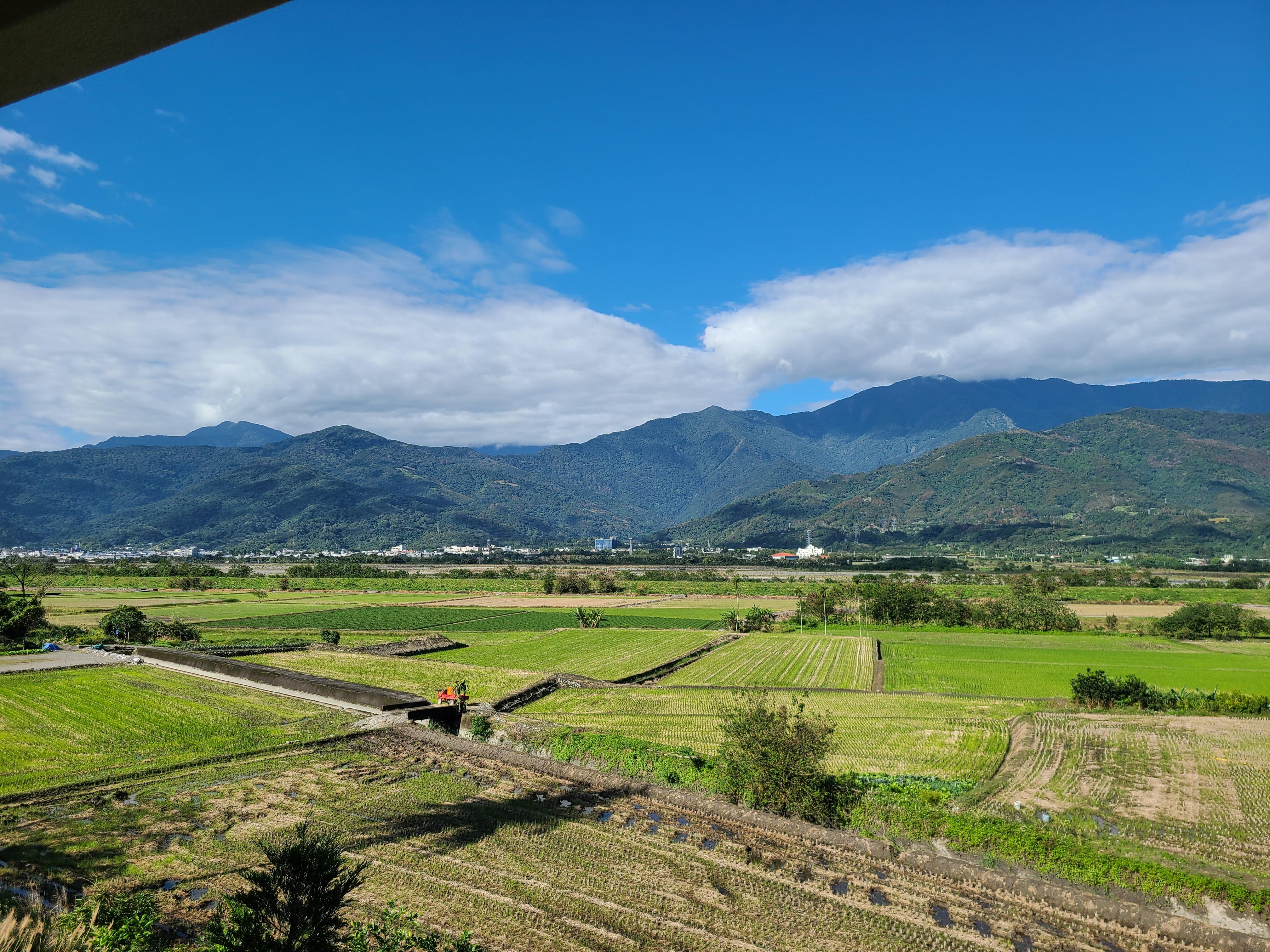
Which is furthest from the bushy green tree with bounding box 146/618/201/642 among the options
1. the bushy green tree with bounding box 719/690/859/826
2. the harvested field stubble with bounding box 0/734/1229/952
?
the bushy green tree with bounding box 719/690/859/826

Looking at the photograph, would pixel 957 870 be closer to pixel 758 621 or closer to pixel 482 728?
pixel 482 728

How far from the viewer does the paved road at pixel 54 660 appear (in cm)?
3397

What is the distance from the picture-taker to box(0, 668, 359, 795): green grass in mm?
20109

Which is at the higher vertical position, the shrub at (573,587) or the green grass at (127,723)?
the green grass at (127,723)

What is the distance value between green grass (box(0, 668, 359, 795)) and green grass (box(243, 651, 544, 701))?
5.98m

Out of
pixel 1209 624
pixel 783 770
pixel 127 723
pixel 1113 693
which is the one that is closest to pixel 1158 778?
pixel 1113 693

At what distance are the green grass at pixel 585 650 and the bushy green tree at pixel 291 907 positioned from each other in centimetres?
3188

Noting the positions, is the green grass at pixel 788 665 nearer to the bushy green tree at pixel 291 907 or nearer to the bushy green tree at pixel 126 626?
the bushy green tree at pixel 291 907

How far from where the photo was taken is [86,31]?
2.11m

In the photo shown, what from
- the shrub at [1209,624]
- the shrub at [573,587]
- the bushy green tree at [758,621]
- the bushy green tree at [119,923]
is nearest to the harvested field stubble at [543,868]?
the bushy green tree at [119,923]

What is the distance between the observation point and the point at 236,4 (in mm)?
2186

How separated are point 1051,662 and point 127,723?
158 feet

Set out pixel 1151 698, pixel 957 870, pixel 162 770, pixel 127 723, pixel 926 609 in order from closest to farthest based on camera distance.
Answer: pixel 957 870 → pixel 162 770 → pixel 127 723 → pixel 1151 698 → pixel 926 609

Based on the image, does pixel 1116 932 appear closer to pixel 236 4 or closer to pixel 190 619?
pixel 236 4
